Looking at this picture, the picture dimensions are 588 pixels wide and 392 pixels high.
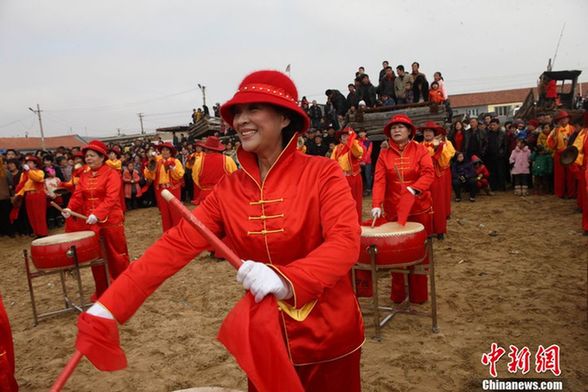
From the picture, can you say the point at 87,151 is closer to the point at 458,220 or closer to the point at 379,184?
the point at 379,184

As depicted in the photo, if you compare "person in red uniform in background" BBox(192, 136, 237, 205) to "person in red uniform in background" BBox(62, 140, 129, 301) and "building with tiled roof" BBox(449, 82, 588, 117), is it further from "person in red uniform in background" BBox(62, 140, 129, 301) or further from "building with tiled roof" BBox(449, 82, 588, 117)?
"building with tiled roof" BBox(449, 82, 588, 117)

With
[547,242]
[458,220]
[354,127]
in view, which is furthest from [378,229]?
[354,127]

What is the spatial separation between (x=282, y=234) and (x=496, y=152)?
12.0m

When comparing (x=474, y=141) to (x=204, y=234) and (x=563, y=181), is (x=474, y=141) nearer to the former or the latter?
(x=563, y=181)

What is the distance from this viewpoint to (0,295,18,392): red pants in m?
2.83

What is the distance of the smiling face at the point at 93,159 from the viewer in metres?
5.72

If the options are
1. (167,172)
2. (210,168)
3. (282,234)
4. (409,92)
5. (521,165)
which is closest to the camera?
(282,234)

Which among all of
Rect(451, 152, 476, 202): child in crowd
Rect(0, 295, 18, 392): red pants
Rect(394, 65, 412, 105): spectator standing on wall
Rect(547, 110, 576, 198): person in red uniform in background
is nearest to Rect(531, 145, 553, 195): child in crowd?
Rect(547, 110, 576, 198): person in red uniform in background

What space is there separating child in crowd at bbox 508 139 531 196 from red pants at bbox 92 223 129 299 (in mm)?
10320

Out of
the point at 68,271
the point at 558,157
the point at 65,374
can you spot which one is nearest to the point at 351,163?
the point at 558,157

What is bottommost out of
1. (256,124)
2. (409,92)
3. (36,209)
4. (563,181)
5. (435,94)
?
(563,181)

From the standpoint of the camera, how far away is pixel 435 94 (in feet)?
43.7

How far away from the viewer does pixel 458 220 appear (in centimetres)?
969

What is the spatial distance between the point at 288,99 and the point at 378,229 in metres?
2.61
